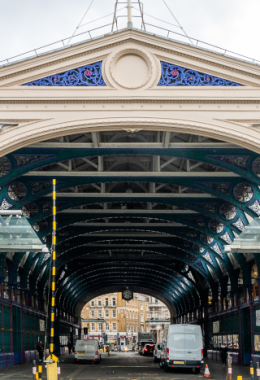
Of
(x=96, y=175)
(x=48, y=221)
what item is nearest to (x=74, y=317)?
(x=48, y=221)

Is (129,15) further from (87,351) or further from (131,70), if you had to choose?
(87,351)

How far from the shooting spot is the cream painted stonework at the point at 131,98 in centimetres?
1766

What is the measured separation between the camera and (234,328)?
128ft

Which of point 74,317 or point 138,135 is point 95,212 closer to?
point 138,135

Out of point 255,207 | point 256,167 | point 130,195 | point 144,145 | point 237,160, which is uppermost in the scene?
point 144,145

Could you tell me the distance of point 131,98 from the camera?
699 inches

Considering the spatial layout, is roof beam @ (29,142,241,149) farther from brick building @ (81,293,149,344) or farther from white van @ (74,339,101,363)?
brick building @ (81,293,149,344)

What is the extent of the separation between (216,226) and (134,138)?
13596 millimetres

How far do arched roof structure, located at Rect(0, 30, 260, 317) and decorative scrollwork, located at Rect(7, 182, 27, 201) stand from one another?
0.17ft

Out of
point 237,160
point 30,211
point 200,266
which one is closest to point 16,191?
point 30,211

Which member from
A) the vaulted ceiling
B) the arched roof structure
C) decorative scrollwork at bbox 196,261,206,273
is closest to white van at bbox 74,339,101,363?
the arched roof structure

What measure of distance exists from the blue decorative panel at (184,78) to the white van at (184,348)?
15.4 metres

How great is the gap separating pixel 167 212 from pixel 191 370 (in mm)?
9427

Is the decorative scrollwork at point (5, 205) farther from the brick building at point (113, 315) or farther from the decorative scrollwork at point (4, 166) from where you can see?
the brick building at point (113, 315)
